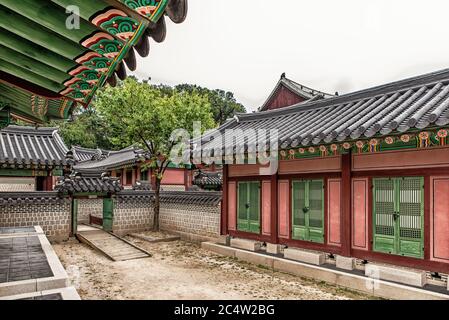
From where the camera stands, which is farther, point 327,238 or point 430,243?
point 327,238

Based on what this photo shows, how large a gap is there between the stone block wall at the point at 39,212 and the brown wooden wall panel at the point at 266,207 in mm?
8854

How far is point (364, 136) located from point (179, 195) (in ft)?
32.5

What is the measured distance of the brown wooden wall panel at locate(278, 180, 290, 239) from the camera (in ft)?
31.3

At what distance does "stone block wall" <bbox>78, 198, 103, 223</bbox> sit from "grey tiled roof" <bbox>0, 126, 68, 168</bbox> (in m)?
4.15

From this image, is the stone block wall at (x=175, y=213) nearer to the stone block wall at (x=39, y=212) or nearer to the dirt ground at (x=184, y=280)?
the dirt ground at (x=184, y=280)

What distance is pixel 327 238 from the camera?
851 cm

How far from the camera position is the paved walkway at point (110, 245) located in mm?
10875

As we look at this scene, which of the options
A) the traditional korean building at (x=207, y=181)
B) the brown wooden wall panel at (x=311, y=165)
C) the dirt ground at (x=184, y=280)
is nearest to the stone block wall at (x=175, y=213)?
the dirt ground at (x=184, y=280)

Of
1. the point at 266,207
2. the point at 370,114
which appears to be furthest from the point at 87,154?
the point at 370,114

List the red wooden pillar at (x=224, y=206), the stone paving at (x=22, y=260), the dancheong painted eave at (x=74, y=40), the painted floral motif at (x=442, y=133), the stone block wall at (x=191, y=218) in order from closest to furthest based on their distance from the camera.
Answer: the dancheong painted eave at (x=74, y=40), the painted floral motif at (x=442, y=133), the stone paving at (x=22, y=260), the red wooden pillar at (x=224, y=206), the stone block wall at (x=191, y=218)

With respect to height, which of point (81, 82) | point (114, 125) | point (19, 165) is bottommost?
point (19, 165)

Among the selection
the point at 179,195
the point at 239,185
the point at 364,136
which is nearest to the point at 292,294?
the point at 364,136

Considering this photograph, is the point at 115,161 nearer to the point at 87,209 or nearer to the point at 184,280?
the point at 87,209

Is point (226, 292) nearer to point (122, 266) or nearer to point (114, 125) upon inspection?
point (122, 266)
